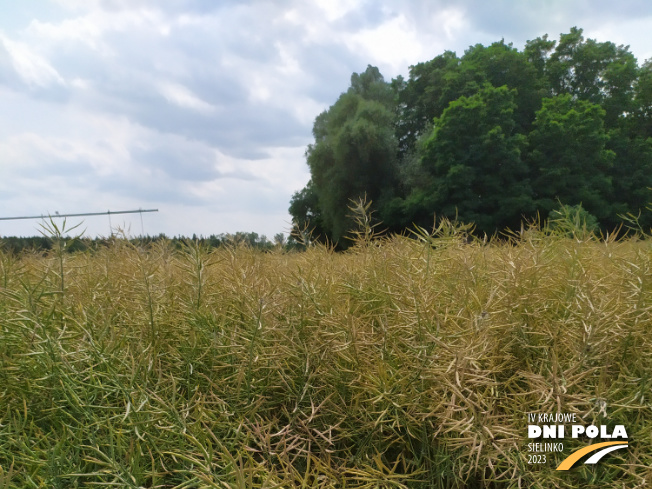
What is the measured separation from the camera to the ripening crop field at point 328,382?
33.3 inches

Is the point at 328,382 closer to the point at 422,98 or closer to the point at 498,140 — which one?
the point at 498,140

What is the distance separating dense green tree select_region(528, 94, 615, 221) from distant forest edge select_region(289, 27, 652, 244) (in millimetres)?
38

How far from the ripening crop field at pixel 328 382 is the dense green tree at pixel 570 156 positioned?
14.7 metres

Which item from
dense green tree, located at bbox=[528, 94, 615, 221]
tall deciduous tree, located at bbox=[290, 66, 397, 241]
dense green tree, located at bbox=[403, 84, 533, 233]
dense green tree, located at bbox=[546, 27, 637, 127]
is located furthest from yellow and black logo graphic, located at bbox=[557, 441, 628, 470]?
dense green tree, located at bbox=[546, 27, 637, 127]

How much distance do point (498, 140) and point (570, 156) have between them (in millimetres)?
2405

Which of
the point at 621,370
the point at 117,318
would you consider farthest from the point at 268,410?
the point at 621,370

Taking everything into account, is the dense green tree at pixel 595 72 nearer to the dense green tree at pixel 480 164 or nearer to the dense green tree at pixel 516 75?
the dense green tree at pixel 516 75

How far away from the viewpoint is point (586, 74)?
18016 mm

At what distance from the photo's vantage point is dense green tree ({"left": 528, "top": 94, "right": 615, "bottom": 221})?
14875mm

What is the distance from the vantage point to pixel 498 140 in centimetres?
1455

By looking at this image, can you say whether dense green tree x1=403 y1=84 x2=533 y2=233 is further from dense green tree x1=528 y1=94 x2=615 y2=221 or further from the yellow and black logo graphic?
the yellow and black logo graphic

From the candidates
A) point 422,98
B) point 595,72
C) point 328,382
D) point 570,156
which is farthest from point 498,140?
point 328,382

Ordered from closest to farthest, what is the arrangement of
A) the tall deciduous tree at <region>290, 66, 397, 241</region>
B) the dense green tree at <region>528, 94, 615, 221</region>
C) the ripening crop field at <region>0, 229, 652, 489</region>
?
the ripening crop field at <region>0, 229, 652, 489</region>
the dense green tree at <region>528, 94, 615, 221</region>
the tall deciduous tree at <region>290, 66, 397, 241</region>

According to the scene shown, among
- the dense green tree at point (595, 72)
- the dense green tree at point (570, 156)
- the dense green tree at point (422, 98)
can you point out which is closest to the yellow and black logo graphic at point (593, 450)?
the dense green tree at point (570, 156)
